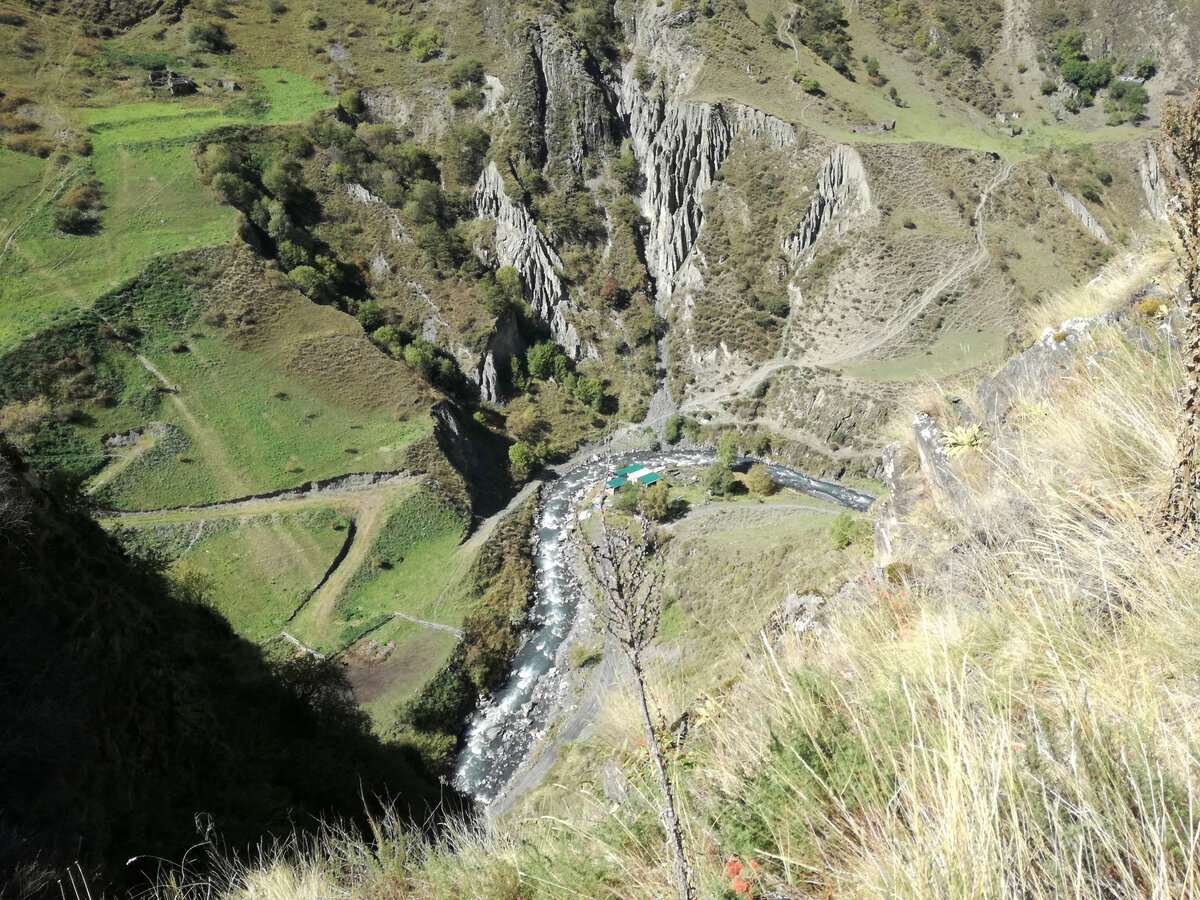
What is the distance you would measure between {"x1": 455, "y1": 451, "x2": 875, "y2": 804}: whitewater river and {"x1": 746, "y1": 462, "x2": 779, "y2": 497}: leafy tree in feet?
5.59

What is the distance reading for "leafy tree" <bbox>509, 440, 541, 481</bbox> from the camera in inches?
1652

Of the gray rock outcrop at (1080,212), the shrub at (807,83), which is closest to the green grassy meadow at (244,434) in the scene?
the shrub at (807,83)

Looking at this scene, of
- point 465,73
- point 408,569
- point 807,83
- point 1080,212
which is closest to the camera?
point 408,569

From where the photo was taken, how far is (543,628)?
30.8m

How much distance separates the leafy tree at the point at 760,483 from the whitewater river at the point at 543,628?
1705mm

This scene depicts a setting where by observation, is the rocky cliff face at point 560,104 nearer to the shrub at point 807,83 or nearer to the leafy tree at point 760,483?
the shrub at point 807,83

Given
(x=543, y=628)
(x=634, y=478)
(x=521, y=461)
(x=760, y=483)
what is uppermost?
(x=760, y=483)

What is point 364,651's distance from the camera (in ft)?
89.8

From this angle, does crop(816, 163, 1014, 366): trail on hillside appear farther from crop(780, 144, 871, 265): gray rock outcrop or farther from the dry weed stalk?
the dry weed stalk

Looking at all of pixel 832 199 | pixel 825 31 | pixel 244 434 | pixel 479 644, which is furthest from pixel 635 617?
pixel 825 31

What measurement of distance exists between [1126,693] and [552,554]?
111 feet

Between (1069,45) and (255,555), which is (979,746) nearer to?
(255,555)

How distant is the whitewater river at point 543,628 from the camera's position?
24156 millimetres

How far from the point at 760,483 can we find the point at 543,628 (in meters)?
16.3
